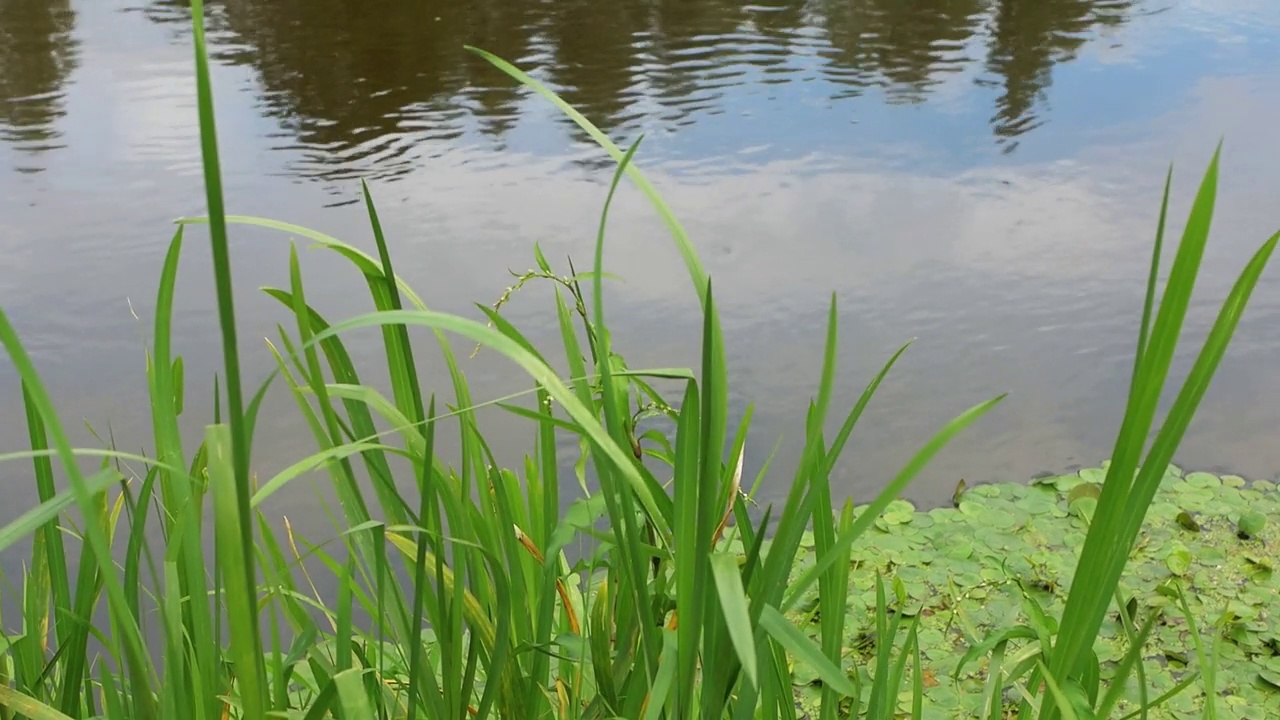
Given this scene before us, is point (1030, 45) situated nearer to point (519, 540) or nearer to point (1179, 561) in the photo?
point (1179, 561)

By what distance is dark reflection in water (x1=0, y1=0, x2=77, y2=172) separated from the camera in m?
3.05

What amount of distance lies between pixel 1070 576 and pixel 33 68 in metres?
3.55

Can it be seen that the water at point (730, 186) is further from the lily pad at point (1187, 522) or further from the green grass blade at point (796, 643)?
the green grass blade at point (796, 643)

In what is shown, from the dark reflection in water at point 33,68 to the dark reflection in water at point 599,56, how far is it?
0.38 metres

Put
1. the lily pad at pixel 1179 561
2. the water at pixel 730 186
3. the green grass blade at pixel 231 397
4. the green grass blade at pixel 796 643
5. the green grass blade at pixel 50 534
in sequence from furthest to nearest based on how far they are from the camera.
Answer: the water at pixel 730 186 < the lily pad at pixel 1179 561 < the green grass blade at pixel 50 534 < the green grass blade at pixel 796 643 < the green grass blade at pixel 231 397

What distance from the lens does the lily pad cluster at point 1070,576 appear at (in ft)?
4.76

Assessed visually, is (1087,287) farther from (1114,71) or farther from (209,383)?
(209,383)

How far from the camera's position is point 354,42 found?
12.0ft

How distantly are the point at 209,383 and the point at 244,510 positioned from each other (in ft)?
5.82

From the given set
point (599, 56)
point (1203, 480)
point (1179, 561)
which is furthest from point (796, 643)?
point (599, 56)

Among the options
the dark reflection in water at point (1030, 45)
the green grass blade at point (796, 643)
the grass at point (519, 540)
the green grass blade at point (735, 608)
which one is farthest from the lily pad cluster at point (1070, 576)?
the dark reflection in water at point (1030, 45)

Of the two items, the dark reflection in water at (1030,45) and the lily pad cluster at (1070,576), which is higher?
the dark reflection in water at (1030,45)

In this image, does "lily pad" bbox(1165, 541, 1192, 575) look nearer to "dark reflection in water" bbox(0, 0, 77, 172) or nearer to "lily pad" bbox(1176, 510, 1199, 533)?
"lily pad" bbox(1176, 510, 1199, 533)

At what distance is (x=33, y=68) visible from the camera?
11.5 feet
